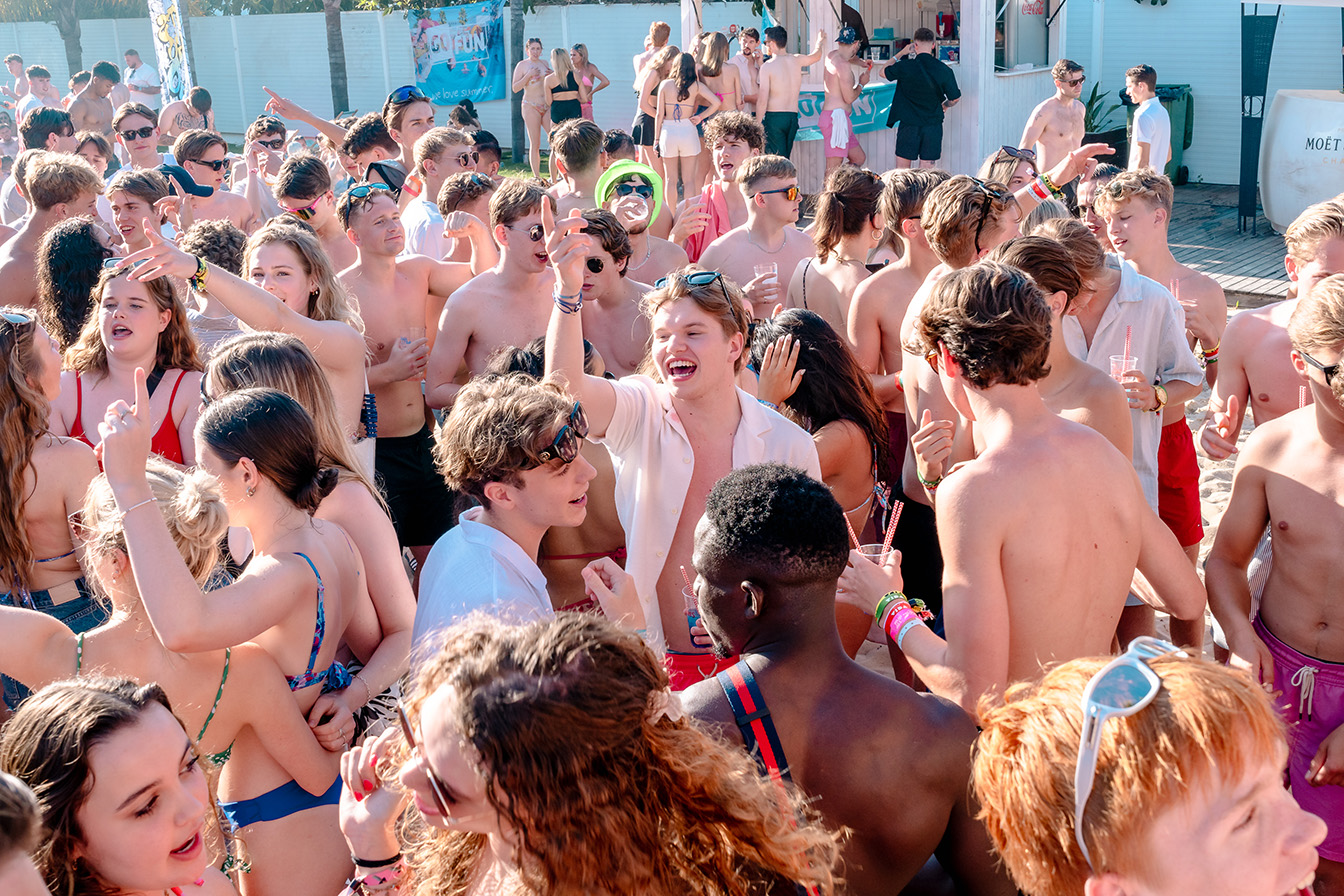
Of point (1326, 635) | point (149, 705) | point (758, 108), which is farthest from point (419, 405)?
point (758, 108)

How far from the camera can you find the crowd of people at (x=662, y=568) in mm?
1516

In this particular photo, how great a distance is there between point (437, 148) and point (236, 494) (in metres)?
4.46

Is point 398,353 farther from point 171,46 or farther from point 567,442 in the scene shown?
point 171,46

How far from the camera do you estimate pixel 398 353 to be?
16.3ft

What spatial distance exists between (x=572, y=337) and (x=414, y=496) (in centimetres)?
196

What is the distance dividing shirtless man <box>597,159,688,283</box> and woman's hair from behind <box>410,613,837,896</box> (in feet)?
13.1

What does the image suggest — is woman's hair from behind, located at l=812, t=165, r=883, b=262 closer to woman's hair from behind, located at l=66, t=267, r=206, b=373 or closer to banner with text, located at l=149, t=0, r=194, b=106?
woman's hair from behind, located at l=66, t=267, r=206, b=373

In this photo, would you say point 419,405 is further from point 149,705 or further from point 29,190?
point 149,705

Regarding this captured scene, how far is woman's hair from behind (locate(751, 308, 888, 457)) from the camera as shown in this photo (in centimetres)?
377

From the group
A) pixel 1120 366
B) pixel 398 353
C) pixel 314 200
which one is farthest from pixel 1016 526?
pixel 314 200

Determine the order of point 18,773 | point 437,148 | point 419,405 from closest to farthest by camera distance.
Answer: point 18,773 < point 419,405 < point 437,148

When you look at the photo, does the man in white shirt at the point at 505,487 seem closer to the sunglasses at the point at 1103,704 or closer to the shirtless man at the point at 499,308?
the sunglasses at the point at 1103,704

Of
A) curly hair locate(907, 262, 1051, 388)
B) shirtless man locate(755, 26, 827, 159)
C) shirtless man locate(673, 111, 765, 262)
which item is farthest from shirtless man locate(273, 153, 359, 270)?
shirtless man locate(755, 26, 827, 159)

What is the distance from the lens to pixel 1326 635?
9.21 ft
